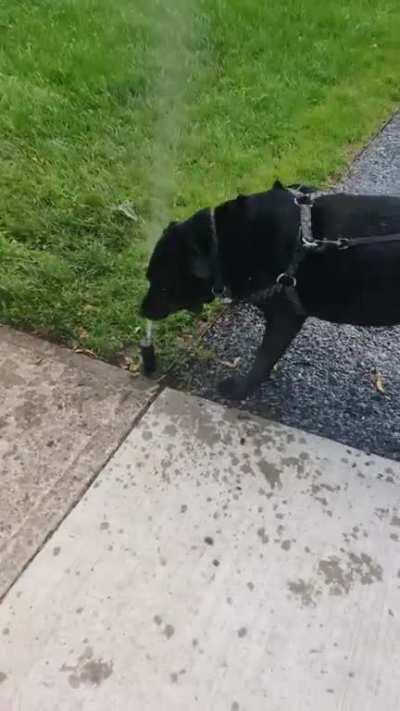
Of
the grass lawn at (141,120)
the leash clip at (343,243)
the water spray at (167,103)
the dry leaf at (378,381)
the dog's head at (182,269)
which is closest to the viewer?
the leash clip at (343,243)

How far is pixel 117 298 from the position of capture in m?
3.04

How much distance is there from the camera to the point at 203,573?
2.05 m

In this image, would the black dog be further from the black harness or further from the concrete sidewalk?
the concrete sidewalk

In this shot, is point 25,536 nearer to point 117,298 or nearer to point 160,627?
point 160,627

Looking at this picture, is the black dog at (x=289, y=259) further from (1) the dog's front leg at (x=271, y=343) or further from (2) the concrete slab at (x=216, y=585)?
(2) the concrete slab at (x=216, y=585)

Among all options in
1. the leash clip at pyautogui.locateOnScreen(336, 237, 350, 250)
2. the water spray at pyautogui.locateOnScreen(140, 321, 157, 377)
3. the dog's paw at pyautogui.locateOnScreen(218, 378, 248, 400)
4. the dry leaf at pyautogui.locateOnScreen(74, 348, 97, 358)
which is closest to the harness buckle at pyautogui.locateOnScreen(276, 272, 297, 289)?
the leash clip at pyautogui.locateOnScreen(336, 237, 350, 250)

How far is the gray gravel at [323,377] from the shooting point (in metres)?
2.58

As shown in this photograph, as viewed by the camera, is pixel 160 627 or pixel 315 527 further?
pixel 315 527

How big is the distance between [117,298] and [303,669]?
1678mm

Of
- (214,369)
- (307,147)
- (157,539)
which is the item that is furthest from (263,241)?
(307,147)

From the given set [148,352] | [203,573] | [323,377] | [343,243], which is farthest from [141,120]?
[203,573]

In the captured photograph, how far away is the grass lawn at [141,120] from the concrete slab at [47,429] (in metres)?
0.16

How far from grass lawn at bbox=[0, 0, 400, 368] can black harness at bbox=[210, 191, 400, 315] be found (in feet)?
1.69

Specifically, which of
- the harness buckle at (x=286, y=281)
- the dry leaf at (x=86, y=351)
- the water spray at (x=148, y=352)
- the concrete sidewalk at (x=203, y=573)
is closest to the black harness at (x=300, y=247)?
the harness buckle at (x=286, y=281)
